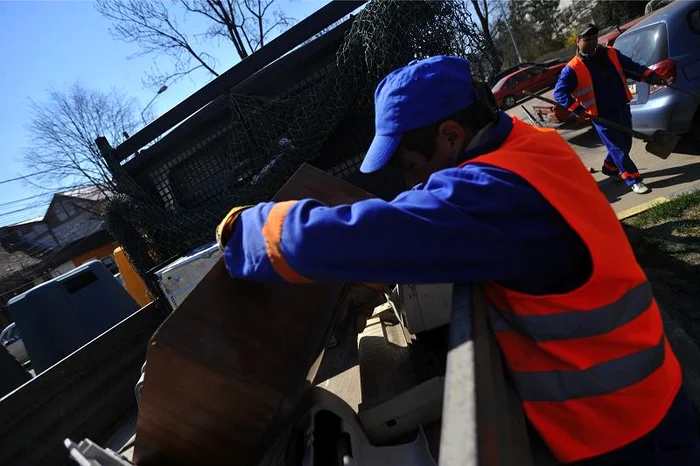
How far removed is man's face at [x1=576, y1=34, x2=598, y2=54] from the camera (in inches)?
187

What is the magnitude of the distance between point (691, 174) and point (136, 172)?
593 cm

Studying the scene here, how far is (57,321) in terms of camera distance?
14.8ft

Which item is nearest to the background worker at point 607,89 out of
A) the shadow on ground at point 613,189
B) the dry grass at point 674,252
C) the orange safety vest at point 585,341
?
the shadow on ground at point 613,189

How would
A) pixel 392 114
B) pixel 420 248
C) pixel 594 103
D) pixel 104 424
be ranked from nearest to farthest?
pixel 420 248
pixel 392 114
pixel 104 424
pixel 594 103

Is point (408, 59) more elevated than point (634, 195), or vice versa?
point (408, 59)

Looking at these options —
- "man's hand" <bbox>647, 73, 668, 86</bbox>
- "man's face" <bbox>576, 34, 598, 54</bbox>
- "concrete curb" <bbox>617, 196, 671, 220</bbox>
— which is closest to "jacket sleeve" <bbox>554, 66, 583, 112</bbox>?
"man's face" <bbox>576, 34, 598, 54</bbox>

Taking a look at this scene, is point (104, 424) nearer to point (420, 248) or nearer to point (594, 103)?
point (420, 248)

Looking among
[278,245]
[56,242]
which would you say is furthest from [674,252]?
[56,242]

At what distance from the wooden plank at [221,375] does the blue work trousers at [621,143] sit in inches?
178

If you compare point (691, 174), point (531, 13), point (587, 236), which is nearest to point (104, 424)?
point (587, 236)

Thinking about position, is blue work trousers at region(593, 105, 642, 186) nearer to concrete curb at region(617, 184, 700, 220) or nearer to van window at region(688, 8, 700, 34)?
concrete curb at region(617, 184, 700, 220)

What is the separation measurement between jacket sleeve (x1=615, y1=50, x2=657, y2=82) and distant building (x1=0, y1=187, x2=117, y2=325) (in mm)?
27088

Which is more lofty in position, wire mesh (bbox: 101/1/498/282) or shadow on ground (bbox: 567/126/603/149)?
wire mesh (bbox: 101/1/498/282)

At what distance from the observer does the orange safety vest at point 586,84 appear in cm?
479
